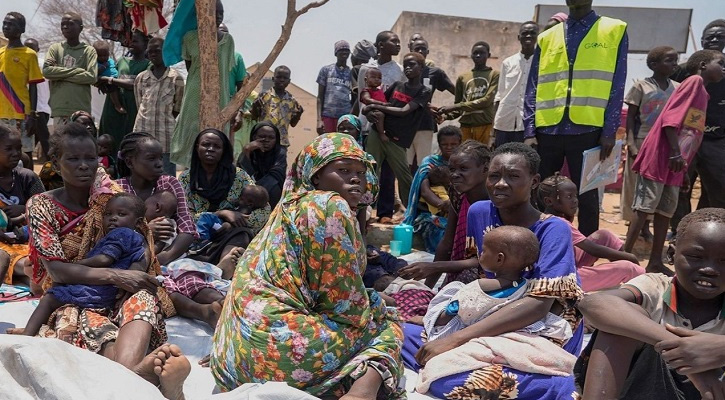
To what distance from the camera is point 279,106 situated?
8.64 meters

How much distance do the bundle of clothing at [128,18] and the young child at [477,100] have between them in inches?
124

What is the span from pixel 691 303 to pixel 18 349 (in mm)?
2156

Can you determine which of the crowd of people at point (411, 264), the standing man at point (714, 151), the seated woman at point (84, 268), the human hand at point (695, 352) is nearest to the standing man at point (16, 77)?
the crowd of people at point (411, 264)

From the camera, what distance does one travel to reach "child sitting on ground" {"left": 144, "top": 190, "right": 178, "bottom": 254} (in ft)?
13.9

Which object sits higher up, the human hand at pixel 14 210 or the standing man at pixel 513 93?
the standing man at pixel 513 93

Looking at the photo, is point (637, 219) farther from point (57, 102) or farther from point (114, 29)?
point (57, 102)

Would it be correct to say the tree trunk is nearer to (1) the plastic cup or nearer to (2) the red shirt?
(1) the plastic cup

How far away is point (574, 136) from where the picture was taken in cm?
500

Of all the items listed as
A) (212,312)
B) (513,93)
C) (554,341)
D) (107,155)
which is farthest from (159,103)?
(554,341)

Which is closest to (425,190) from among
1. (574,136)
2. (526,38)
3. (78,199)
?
(574,136)

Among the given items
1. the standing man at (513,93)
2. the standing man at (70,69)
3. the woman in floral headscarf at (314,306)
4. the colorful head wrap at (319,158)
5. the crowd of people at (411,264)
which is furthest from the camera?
the standing man at (70,69)

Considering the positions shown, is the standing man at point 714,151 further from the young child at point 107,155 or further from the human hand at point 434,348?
the young child at point 107,155

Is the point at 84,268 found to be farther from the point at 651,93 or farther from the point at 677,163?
the point at 651,93

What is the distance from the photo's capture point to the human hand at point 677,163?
523 centimetres
